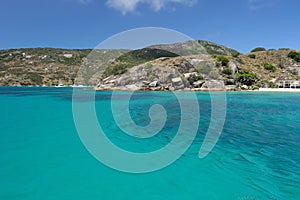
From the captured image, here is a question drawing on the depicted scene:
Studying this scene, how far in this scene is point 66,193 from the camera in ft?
15.6

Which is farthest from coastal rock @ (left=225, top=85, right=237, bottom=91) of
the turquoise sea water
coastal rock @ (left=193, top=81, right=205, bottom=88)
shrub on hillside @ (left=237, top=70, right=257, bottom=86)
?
the turquoise sea water

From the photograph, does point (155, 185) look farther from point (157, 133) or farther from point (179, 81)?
point (179, 81)

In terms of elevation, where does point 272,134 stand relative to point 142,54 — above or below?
below

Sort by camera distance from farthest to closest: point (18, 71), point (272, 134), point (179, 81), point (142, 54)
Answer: point (18, 71) → point (142, 54) → point (179, 81) → point (272, 134)

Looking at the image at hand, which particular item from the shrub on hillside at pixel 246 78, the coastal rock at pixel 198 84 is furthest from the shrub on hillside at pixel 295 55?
the coastal rock at pixel 198 84

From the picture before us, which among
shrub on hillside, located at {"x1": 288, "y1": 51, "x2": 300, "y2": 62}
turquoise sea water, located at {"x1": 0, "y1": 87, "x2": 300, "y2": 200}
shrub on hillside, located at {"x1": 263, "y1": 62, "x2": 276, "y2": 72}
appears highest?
shrub on hillside, located at {"x1": 288, "y1": 51, "x2": 300, "y2": 62}

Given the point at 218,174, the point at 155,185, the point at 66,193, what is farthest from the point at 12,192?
the point at 218,174

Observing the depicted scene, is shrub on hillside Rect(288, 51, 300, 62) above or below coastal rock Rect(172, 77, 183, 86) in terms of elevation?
above

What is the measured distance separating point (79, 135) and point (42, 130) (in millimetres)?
2389

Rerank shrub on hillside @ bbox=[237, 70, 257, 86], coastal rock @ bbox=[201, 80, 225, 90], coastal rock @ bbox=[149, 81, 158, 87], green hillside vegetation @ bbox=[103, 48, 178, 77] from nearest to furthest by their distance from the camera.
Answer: coastal rock @ bbox=[201, 80, 225, 90]
coastal rock @ bbox=[149, 81, 158, 87]
shrub on hillside @ bbox=[237, 70, 257, 86]
green hillside vegetation @ bbox=[103, 48, 178, 77]

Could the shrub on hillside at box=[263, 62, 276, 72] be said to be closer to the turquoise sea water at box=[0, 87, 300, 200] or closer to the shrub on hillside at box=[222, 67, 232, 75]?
the shrub on hillside at box=[222, 67, 232, 75]

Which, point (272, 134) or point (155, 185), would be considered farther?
point (272, 134)

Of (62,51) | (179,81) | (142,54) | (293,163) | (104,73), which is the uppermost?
(62,51)

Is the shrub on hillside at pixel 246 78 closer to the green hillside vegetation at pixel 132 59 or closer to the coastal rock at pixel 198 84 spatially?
the coastal rock at pixel 198 84
